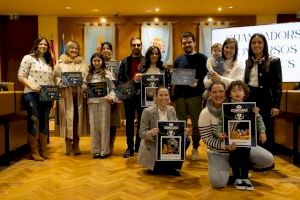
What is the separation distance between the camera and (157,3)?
7449 mm

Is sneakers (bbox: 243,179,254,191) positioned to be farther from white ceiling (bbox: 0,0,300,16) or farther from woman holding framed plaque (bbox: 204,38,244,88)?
white ceiling (bbox: 0,0,300,16)

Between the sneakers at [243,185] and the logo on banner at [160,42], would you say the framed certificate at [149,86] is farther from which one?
the logo on banner at [160,42]

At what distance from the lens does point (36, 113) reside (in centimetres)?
356

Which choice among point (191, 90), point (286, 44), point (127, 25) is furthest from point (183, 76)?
point (127, 25)

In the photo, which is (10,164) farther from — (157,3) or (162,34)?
(162,34)

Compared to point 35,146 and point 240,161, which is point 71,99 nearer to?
point 35,146

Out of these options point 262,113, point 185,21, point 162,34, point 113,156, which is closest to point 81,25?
point 162,34

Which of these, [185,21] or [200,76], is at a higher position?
[185,21]

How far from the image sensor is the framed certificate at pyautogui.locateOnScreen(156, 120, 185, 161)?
2785 millimetres

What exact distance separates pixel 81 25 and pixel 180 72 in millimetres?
6062

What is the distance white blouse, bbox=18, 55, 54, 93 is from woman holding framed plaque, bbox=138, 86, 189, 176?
4.20ft

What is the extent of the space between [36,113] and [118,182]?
1327 millimetres

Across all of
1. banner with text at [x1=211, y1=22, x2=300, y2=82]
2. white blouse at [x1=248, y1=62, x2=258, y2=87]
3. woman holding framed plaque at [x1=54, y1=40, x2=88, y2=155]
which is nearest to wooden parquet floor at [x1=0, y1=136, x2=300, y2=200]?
woman holding framed plaque at [x1=54, y1=40, x2=88, y2=155]

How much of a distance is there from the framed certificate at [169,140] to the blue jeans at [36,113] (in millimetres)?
1487
